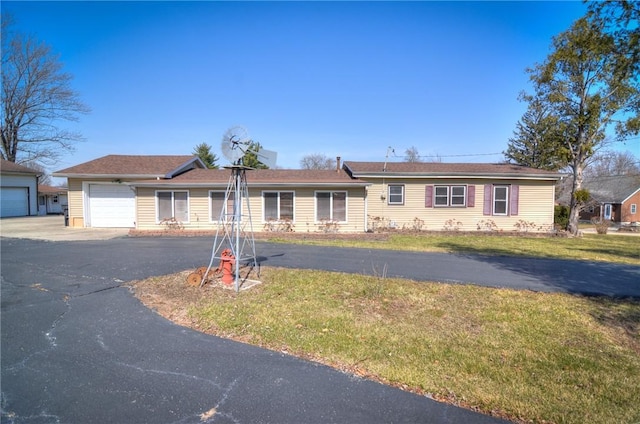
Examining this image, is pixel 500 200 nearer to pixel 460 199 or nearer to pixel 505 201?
pixel 505 201

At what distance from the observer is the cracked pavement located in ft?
9.37

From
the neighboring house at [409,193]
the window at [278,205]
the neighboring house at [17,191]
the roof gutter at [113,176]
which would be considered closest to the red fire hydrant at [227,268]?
the window at [278,205]

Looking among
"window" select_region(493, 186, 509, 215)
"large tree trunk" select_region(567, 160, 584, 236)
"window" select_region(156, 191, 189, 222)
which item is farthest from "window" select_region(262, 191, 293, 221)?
"large tree trunk" select_region(567, 160, 584, 236)

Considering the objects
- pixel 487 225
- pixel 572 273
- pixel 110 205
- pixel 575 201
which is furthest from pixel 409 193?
pixel 110 205

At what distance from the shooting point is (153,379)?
3.39 meters

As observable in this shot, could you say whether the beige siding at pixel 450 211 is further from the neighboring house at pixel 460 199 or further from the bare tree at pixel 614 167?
the bare tree at pixel 614 167

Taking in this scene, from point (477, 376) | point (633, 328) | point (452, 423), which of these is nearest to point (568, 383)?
point (477, 376)

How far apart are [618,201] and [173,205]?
4293cm

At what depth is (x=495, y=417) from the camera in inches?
114

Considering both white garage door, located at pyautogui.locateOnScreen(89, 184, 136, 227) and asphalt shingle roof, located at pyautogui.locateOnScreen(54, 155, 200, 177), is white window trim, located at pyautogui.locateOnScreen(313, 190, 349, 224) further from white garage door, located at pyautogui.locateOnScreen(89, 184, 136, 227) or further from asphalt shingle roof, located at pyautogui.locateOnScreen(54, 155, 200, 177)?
white garage door, located at pyautogui.locateOnScreen(89, 184, 136, 227)

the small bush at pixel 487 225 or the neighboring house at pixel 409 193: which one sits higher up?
the neighboring house at pixel 409 193

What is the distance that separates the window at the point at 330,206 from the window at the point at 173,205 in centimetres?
640

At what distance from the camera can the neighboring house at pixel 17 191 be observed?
25.3 metres

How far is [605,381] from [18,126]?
44.5 metres
